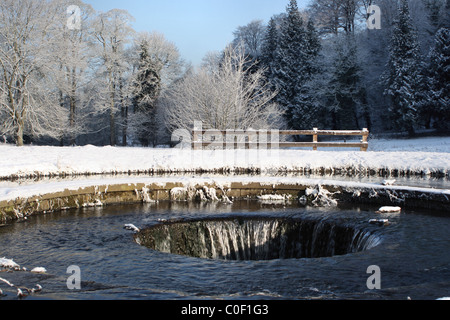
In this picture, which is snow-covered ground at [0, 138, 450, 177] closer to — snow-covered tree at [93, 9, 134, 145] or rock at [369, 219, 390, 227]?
rock at [369, 219, 390, 227]

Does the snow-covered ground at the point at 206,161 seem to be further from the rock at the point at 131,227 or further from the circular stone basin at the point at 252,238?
the rock at the point at 131,227

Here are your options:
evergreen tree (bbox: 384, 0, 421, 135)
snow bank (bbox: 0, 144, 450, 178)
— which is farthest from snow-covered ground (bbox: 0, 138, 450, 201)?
evergreen tree (bbox: 384, 0, 421, 135)

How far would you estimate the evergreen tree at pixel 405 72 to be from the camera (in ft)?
91.0

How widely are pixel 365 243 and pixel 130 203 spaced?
5.91m

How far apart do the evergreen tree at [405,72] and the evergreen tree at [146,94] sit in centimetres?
1862

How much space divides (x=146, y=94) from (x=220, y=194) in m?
24.8

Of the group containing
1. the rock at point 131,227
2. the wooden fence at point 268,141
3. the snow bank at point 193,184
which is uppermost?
the wooden fence at point 268,141

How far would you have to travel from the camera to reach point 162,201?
1040 cm

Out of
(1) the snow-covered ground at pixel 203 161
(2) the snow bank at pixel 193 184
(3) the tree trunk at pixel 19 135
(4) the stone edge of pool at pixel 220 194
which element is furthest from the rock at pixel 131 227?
(3) the tree trunk at pixel 19 135

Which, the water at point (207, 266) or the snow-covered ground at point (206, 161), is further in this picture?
the snow-covered ground at point (206, 161)

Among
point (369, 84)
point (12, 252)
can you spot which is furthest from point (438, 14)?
point (12, 252)

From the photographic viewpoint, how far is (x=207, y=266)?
5379mm

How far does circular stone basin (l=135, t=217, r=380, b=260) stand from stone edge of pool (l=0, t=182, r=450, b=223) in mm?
2531

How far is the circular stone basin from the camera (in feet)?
23.9
